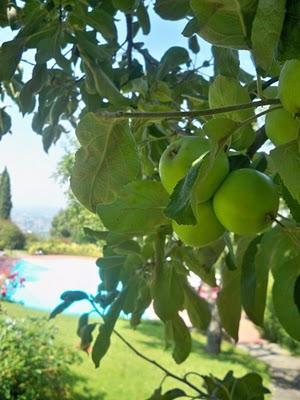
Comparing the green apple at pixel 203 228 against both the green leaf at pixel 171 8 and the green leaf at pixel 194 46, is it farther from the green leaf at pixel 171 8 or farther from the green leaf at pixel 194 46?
the green leaf at pixel 194 46

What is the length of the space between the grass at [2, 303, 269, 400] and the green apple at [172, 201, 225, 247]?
458 cm

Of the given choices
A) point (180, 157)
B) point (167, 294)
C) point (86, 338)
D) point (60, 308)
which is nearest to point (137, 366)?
point (86, 338)

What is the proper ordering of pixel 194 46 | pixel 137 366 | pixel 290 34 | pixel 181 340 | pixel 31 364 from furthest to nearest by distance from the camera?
pixel 137 366 < pixel 31 364 < pixel 194 46 < pixel 181 340 < pixel 290 34

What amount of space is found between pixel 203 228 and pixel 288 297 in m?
0.26

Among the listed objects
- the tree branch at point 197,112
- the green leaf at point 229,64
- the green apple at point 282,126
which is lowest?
the green apple at point 282,126

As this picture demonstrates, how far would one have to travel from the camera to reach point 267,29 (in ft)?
1.45

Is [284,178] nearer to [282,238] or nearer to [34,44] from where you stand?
[282,238]

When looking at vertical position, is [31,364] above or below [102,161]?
below

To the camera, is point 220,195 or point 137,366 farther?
point 137,366

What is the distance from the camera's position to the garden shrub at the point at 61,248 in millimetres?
16562

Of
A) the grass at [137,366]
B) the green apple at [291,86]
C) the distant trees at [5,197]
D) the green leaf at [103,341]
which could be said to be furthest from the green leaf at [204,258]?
the distant trees at [5,197]

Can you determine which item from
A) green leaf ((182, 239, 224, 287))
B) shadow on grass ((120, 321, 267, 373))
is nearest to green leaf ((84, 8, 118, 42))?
green leaf ((182, 239, 224, 287))

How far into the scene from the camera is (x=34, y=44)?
119cm

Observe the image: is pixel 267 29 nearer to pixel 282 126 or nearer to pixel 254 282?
pixel 282 126
